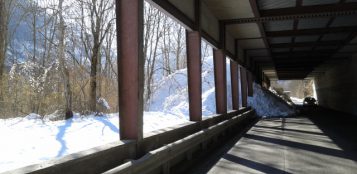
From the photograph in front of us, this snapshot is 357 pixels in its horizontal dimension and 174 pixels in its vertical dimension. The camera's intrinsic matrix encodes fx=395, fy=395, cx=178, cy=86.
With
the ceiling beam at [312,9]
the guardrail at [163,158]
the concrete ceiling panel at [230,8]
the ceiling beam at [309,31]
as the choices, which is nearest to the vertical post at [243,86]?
the ceiling beam at [309,31]

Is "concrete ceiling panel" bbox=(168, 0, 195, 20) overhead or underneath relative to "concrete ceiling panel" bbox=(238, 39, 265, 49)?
underneath

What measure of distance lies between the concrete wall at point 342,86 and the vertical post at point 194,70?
18.5m

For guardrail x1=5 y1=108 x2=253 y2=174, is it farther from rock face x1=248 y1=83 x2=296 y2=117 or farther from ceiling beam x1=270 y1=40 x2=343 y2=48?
rock face x1=248 y1=83 x2=296 y2=117

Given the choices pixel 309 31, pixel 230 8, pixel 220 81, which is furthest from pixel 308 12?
pixel 309 31

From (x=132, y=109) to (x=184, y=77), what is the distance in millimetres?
24670

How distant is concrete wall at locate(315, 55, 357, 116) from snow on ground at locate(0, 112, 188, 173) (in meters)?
19.0

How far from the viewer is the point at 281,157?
29.3 ft

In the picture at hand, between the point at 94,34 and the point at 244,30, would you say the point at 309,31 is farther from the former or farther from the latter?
the point at 94,34

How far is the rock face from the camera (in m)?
26.6

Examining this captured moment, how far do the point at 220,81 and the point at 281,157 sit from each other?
238 inches

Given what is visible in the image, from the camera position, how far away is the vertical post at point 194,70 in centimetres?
1084

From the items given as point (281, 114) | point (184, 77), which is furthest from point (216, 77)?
point (184, 77)

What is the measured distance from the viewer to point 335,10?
1316 centimetres

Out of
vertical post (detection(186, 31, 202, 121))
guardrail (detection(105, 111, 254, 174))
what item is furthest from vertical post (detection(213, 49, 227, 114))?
guardrail (detection(105, 111, 254, 174))
